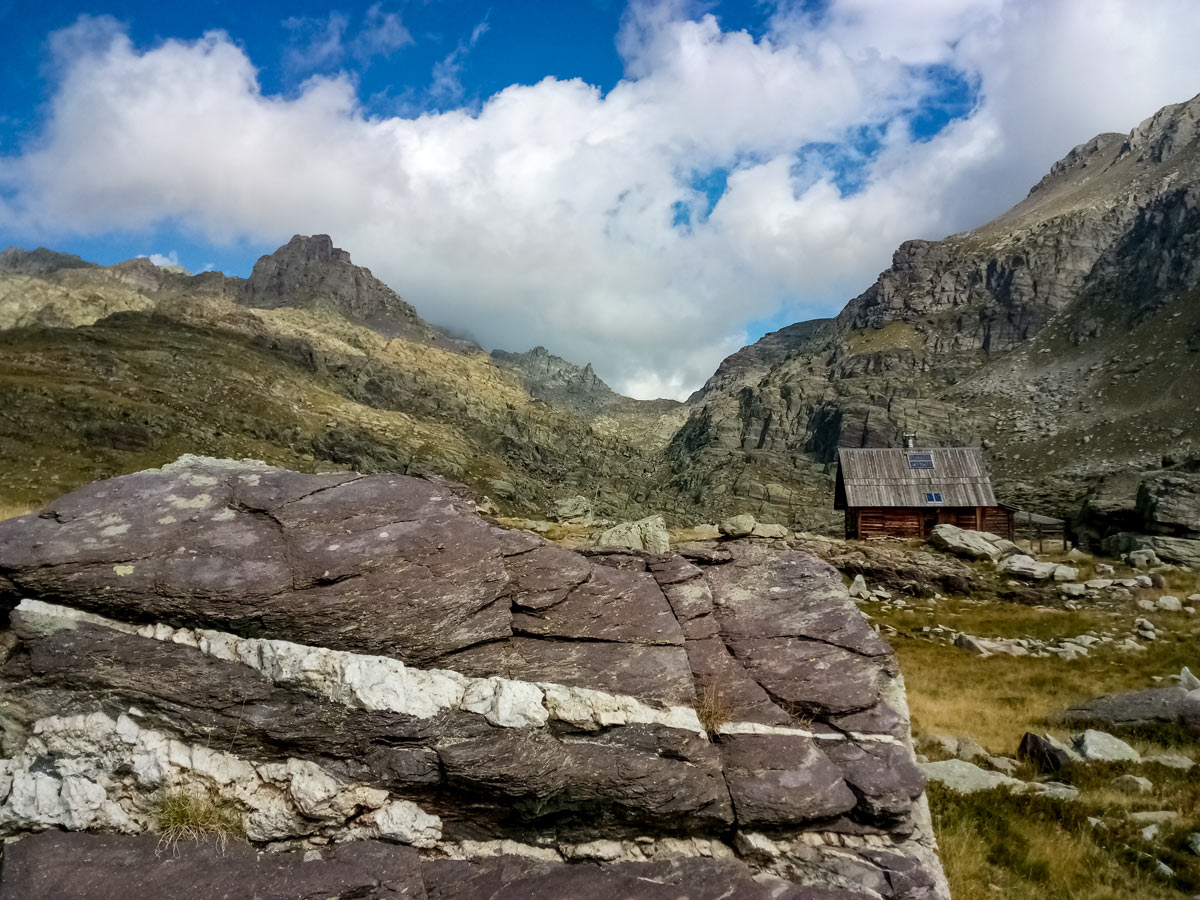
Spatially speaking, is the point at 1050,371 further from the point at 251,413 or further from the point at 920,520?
the point at 251,413

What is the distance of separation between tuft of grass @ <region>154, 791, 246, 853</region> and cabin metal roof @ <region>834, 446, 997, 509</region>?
2151 inches

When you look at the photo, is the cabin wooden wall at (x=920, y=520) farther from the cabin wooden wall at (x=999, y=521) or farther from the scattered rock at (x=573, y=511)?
the scattered rock at (x=573, y=511)

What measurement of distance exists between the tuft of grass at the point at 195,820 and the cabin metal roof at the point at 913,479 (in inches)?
2151

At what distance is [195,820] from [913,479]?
57745 millimetres

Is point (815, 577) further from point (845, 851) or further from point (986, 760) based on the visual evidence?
point (986, 760)

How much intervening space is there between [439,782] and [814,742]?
481 centimetres

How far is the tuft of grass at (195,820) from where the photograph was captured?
237 inches

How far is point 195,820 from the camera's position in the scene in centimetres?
612

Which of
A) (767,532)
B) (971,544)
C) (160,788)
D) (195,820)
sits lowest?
(971,544)

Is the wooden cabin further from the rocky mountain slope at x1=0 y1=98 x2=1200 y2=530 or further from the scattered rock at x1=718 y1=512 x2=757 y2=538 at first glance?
the rocky mountain slope at x1=0 y1=98 x2=1200 y2=530

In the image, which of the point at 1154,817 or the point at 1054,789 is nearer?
the point at 1154,817

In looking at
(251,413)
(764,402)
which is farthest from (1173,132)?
(251,413)

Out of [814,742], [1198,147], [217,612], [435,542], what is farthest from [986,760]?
[1198,147]

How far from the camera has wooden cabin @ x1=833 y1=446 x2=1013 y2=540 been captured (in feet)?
173
